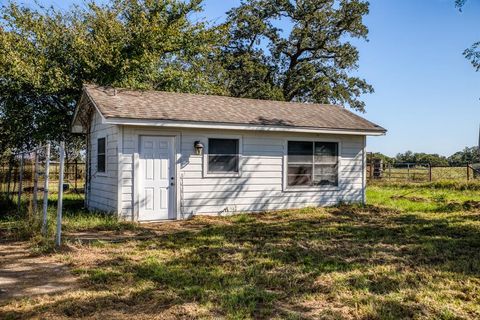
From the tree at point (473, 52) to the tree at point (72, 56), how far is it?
37.3 feet

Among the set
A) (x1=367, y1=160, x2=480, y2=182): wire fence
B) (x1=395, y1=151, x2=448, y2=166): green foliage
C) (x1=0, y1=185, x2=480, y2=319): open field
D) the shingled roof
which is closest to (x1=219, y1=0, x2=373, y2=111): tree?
(x1=367, y1=160, x2=480, y2=182): wire fence

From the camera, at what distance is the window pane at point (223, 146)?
37.7ft

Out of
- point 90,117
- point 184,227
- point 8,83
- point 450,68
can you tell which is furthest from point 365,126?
point 8,83

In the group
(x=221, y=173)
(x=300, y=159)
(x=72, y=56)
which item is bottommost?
(x=221, y=173)

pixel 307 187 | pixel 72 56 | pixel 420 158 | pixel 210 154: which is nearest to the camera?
pixel 210 154

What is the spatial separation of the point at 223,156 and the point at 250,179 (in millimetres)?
1099

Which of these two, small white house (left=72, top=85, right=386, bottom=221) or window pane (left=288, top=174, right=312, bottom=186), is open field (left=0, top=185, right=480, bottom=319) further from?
window pane (left=288, top=174, right=312, bottom=186)

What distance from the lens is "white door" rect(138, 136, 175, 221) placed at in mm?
10492

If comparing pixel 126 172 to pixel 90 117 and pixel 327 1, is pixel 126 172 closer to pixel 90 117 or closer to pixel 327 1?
pixel 90 117

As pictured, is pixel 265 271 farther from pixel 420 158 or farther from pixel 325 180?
pixel 420 158

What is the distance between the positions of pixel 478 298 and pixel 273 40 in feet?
84.4

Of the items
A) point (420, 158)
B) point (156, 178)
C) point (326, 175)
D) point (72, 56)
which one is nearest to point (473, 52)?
point (326, 175)

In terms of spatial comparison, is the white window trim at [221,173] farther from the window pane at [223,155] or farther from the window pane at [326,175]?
the window pane at [326,175]

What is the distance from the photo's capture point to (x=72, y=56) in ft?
53.5
